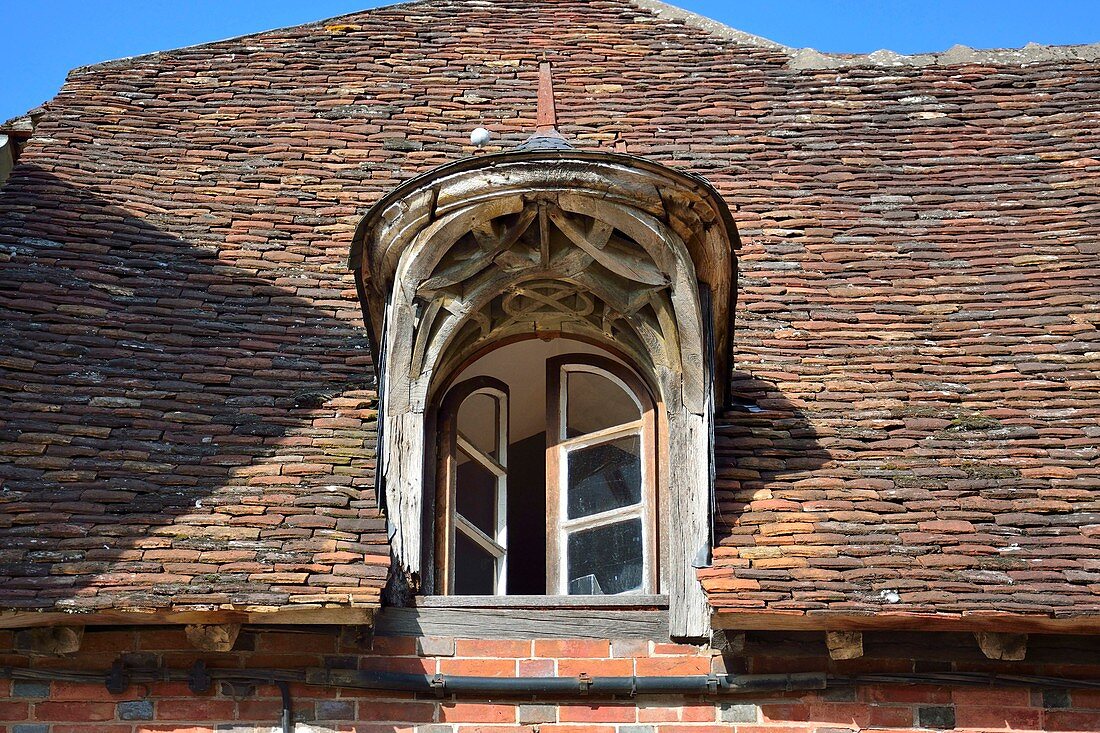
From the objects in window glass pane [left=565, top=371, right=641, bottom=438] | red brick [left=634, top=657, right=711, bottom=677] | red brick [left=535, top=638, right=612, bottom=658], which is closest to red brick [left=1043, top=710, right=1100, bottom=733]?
red brick [left=634, top=657, right=711, bottom=677]

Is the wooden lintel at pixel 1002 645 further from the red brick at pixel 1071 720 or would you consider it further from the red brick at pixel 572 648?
the red brick at pixel 572 648

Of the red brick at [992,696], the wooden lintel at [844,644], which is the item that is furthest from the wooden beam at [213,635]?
the red brick at [992,696]

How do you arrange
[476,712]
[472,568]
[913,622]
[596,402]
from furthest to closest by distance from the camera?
[596,402] < [472,568] < [476,712] < [913,622]

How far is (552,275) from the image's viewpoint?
26.9ft

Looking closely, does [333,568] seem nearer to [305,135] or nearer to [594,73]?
[305,135]

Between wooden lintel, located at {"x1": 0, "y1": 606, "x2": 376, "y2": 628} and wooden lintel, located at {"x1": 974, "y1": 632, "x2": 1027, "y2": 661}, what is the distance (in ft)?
7.83

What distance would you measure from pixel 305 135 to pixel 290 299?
1.79 metres

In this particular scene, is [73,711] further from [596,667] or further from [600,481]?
[600,481]

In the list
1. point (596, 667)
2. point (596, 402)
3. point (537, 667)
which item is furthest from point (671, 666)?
point (596, 402)

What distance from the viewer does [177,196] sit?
9.94 meters

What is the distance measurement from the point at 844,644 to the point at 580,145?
3.97 meters

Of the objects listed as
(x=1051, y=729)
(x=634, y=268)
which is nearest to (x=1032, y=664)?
(x=1051, y=729)

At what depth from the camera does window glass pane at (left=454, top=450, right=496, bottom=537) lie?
8180 millimetres

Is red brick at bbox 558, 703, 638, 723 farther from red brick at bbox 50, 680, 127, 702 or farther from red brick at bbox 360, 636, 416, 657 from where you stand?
red brick at bbox 50, 680, 127, 702
